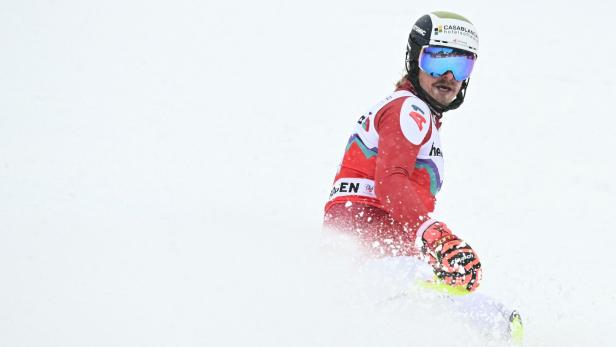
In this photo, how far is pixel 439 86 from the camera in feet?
14.1

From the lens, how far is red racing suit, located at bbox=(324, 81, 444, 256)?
12.4 ft

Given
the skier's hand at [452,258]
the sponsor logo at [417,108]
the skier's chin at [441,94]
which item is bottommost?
the skier's hand at [452,258]

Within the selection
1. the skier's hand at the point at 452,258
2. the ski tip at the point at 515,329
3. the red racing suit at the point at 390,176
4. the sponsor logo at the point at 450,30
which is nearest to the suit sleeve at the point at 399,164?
the red racing suit at the point at 390,176

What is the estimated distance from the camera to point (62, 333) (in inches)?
159

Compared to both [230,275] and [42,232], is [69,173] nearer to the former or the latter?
[42,232]

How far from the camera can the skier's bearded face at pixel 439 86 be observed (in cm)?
427

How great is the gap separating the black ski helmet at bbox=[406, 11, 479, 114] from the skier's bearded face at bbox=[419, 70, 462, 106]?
0.02 meters

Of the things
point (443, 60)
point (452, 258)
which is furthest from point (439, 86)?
point (452, 258)

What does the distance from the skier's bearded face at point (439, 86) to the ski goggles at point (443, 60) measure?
0.03 m

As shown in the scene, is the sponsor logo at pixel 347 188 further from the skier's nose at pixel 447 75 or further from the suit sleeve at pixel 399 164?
the skier's nose at pixel 447 75

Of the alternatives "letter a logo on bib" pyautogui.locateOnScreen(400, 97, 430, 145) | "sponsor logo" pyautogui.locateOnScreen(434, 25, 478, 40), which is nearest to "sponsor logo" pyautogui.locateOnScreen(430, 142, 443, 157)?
"letter a logo on bib" pyautogui.locateOnScreen(400, 97, 430, 145)

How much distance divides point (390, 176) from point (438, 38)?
0.97 metres

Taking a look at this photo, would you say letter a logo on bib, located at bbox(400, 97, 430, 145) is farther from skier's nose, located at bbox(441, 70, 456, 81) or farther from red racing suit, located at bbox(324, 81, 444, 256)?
skier's nose, located at bbox(441, 70, 456, 81)

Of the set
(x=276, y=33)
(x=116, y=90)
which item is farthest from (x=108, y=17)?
(x=116, y=90)
